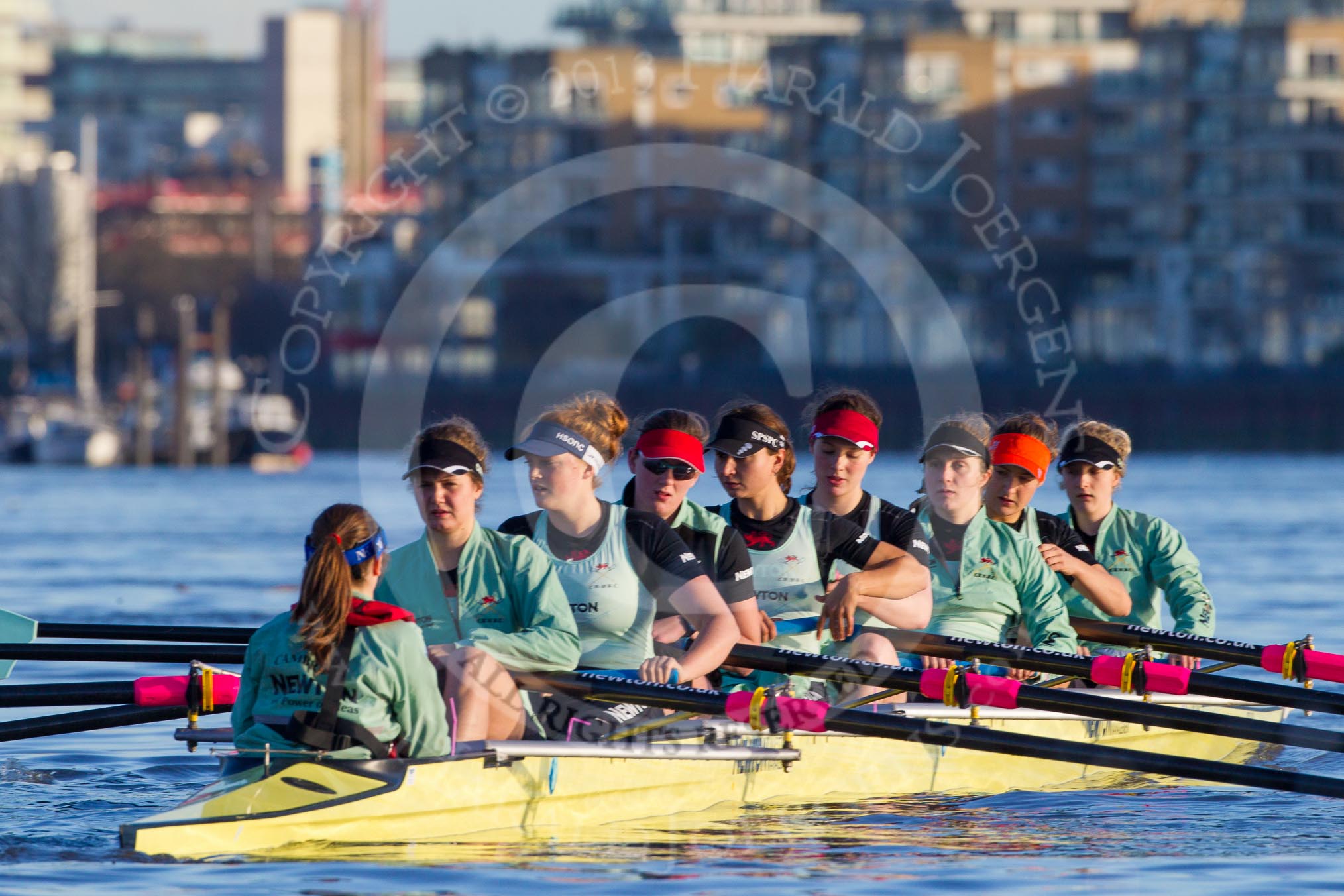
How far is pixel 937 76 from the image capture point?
6600 centimetres

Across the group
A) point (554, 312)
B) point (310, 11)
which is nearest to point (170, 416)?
point (554, 312)

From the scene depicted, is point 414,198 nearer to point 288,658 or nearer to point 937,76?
point 937,76

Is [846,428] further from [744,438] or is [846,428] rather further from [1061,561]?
[1061,561]

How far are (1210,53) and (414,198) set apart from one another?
107ft

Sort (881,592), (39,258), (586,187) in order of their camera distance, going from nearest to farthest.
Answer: (881,592), (586,187), (39,258)

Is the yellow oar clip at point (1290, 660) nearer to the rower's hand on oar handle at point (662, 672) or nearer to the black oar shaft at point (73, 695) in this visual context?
the rower's hand on oar handle at point (662, 672)

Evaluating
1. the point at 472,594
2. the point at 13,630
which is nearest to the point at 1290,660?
the point at 472,594

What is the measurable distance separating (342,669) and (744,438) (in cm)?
256

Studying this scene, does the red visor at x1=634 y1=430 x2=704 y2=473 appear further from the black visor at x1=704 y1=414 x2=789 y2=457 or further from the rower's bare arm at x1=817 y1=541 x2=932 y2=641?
the rower's bare arm at x1=817 y1=541 x2=932 y2=641

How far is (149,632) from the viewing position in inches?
411

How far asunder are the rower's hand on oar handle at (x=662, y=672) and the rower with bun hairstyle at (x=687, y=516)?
39 centimetres

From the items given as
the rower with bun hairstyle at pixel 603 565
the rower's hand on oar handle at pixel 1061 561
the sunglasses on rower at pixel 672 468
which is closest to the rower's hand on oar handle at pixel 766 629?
the rower with bun hairstyle at pixel 603 565

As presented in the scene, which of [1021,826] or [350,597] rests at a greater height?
[350,597]

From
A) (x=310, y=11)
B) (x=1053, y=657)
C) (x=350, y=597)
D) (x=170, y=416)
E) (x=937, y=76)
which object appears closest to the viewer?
(x=350, y=597)
